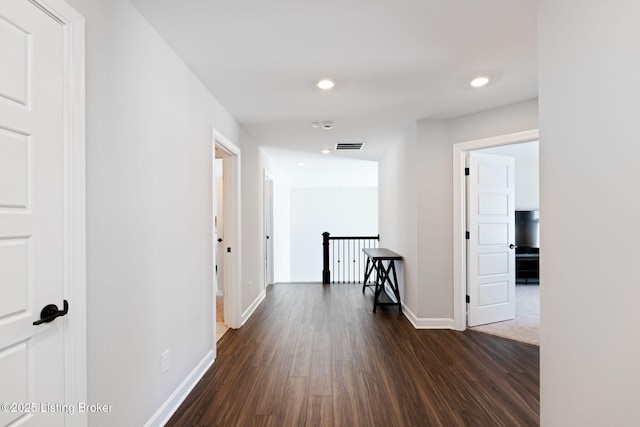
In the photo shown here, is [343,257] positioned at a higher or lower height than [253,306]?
higher

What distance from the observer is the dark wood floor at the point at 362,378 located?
2070 mm

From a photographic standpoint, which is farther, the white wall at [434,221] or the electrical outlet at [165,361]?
the white wall at [434,221]

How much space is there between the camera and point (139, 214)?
1748 millimetres

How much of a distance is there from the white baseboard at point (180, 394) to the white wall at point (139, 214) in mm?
43

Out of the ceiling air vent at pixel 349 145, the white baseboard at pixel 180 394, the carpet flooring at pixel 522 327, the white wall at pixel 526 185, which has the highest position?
the ceiling air vent at pixel 349 145

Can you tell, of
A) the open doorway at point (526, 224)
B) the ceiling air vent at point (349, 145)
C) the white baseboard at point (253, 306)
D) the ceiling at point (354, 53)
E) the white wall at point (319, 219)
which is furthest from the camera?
the white wall at point (319, 219)

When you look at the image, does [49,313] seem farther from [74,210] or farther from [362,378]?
[362,378]

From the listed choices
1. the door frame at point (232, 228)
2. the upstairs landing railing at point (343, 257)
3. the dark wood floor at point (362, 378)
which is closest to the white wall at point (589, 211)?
the dark wood floor at point (362, 378)

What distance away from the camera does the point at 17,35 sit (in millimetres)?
1070

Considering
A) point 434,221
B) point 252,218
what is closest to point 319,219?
point 252,218

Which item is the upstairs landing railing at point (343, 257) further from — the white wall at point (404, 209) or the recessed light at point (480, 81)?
the recessed light at point (480, 81)

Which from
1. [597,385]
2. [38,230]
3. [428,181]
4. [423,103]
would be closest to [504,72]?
[423,103]

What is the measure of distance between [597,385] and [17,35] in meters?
2.30

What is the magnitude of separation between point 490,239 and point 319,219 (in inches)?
264
